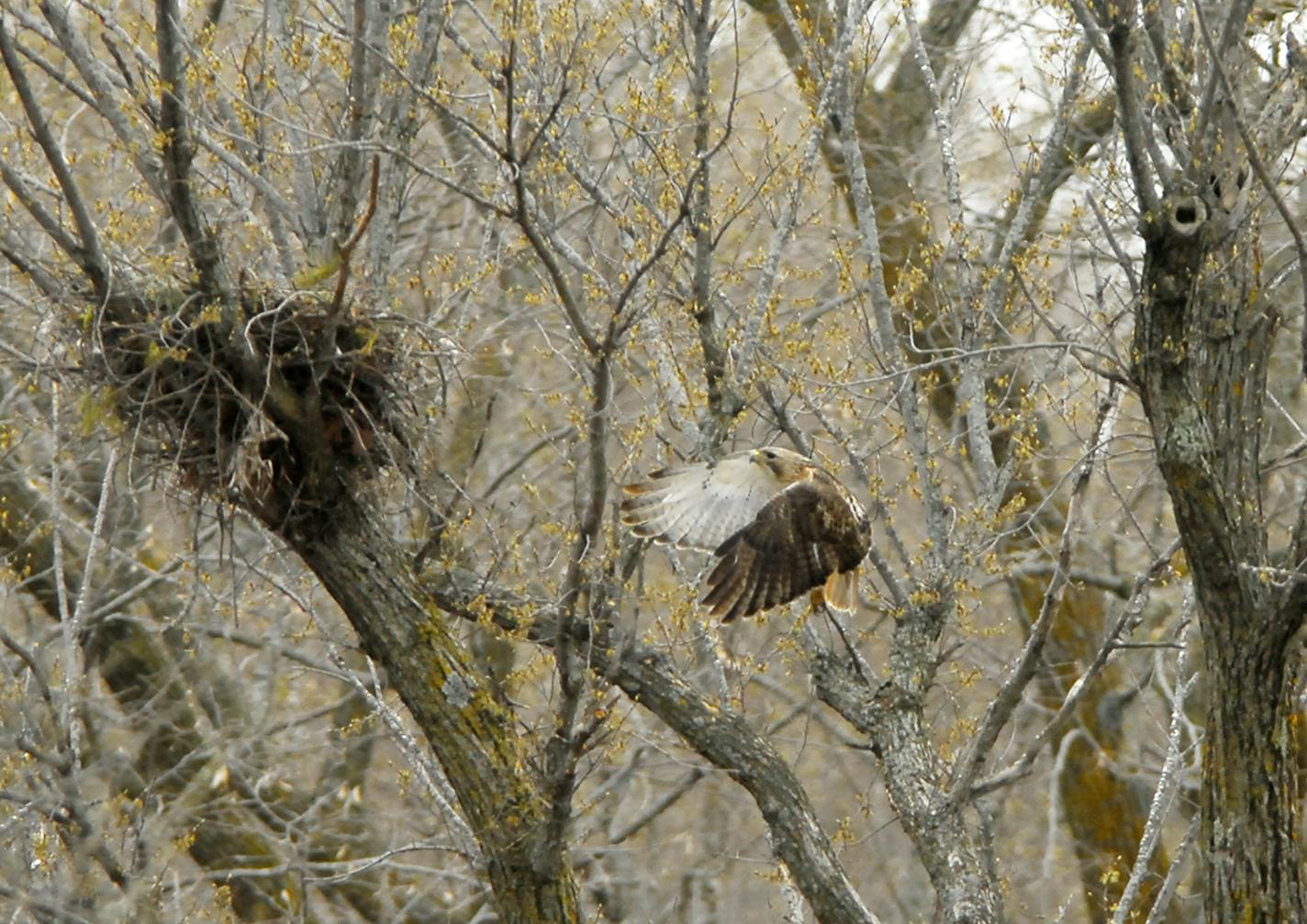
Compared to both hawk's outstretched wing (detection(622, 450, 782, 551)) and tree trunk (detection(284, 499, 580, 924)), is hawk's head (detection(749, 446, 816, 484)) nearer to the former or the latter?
hawk's outstretched wing (detection(622, 450, 782, 551))

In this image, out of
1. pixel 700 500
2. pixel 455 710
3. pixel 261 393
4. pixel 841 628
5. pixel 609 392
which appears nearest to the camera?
pixel 609 392

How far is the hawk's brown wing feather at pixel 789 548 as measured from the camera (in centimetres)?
547

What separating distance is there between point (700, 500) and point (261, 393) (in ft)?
5.09

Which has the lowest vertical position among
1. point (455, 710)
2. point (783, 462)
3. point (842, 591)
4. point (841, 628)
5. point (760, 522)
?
point (455, 710)

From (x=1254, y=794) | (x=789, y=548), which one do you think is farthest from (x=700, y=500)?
(x=1254, y=794)

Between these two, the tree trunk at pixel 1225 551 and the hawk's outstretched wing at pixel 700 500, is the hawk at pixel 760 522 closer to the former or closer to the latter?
the hawk's outstretched wing at pixel 700 500

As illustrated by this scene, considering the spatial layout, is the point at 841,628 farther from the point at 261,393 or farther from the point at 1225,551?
the point at 261,393

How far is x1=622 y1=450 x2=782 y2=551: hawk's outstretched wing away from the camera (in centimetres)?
536

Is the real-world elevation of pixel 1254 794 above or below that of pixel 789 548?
below

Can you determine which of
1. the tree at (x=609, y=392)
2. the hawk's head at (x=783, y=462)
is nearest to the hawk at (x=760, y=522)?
the hawk's head at (x=783, y=462)

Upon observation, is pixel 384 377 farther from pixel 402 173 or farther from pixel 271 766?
pixel 271 766

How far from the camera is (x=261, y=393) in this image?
4.53 meters

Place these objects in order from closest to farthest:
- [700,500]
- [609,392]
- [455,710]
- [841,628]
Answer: [609,392] < [455,710] < [700,500] < [841,628]

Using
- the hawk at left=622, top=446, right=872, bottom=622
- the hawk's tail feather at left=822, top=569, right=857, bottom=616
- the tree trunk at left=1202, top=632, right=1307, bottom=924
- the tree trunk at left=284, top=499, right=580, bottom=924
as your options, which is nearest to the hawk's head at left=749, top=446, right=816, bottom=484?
the hawk at left=622, top=446, right=872, bottom=622
